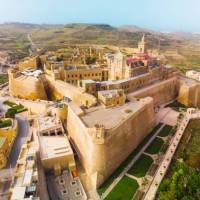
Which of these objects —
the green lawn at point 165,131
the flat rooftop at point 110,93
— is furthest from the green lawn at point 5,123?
the green lawn at point 165,131

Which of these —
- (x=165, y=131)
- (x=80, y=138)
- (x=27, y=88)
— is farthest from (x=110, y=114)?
(x=27, y=88)

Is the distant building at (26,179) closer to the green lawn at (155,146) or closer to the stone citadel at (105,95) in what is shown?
the stone citadel at (105,95)

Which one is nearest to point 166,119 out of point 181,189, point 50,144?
point 181,189

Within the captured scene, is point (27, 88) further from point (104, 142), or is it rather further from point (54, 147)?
point (104, 142)

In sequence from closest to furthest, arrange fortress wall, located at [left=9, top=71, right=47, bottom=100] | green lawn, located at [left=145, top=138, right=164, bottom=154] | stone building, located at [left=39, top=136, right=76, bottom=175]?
stone building, located at [left=39, top=136, right=76, bottom=175] < green lawn, located at [left=145, top=138, right=164, bottom=154] < fortress wall, located at [left=9, top=71, right=47, bottom=100]

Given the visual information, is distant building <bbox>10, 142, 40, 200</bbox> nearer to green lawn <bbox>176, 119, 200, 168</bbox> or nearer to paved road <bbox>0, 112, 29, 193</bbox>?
paved road <bbox>0, 112, 29, 193</bbox>

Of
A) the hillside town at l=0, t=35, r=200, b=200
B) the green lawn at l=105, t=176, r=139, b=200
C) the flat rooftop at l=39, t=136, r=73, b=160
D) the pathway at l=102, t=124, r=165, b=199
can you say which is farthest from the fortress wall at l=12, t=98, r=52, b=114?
the green lawn at l=105, t=176, r=139, b=200
